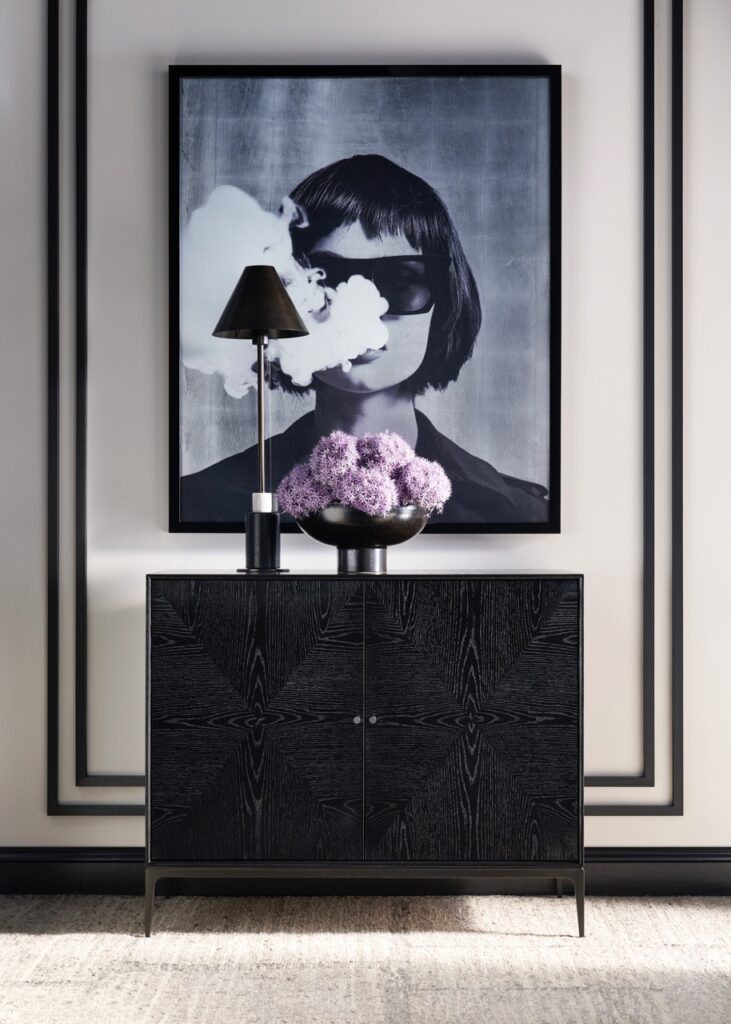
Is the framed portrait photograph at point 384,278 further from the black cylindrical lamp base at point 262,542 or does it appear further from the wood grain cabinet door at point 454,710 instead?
the wood grain cabinet door at point 454,710

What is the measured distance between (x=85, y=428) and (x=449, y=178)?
3.80 ft

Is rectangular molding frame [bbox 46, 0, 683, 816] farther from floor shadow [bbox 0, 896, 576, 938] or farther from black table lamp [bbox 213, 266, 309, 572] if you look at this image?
black table lamp [bbox 213, 266, 309, 572]

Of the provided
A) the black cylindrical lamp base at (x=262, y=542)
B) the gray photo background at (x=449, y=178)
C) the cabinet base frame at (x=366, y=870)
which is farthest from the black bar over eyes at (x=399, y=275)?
the cabinet base frame at (x=366, y=870)

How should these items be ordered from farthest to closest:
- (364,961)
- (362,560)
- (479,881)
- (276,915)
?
1. (479,881)
2. (276,915)
3. (362,560)
4. (364,961)

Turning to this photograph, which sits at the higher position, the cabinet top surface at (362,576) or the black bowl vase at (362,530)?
the black bowl vase at (362,530)

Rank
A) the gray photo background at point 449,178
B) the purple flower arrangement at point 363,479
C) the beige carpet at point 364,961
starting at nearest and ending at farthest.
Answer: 1. the beige carpet at point 364,961
2. the purple flower arrangement at point 363,479
3. the gray photo background at point 449,178

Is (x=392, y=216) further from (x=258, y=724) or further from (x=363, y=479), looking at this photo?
(x=258, y=724)

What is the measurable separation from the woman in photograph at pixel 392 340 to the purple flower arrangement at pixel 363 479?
→ 0.86ft

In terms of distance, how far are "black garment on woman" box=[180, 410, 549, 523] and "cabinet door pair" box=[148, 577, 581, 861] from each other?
36 centimetres

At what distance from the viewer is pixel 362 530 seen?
2.09 metres

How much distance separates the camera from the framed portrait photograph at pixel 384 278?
2.39 m

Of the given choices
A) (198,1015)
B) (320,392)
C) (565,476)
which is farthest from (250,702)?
(565,476)

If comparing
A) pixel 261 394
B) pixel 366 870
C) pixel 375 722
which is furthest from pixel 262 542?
pixel 366 870

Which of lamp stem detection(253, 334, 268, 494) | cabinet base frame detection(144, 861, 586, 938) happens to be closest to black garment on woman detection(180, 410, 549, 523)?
lamp stem detection(253, 334, 268, 494)
